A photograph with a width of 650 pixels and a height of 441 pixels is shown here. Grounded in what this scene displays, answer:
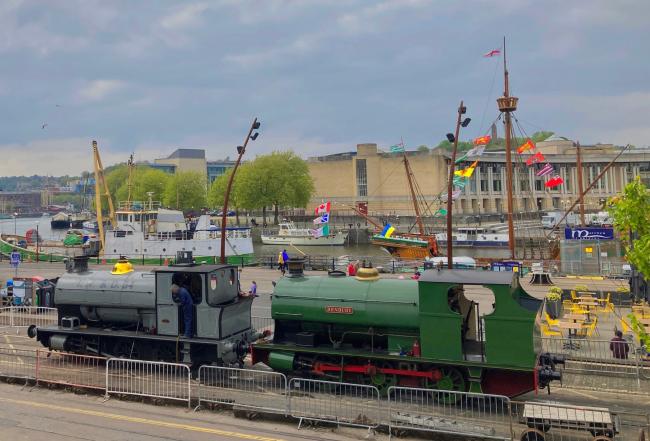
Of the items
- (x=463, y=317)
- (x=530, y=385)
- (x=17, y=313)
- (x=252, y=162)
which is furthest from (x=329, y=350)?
(x=252, y=162)

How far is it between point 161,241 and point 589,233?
3189 centimetres

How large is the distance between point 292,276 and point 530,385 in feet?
19.8

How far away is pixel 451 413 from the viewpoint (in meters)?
10.6

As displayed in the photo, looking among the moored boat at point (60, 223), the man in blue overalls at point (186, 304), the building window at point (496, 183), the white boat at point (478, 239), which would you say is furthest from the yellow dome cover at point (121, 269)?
the moored boat at point (60, 223)

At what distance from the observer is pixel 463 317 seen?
1160 centimetres

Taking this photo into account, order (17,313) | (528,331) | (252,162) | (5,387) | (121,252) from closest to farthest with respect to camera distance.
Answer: (528,331), (5,387), (17,313), (121,252), (252,162)

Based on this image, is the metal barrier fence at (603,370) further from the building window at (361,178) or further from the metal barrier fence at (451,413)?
the building window at (361,178)

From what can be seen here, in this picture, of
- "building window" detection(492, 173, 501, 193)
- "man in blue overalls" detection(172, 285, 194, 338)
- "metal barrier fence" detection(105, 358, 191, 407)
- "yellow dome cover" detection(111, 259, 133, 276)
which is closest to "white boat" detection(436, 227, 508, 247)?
"building window" detection(492, 173, 501, 193)

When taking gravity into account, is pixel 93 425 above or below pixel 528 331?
below

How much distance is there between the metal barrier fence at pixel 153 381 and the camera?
39.3 ft

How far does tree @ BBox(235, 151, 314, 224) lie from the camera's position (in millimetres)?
83250

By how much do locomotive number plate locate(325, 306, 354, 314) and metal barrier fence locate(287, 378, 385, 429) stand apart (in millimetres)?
1636

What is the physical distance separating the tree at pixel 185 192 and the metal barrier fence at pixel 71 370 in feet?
271

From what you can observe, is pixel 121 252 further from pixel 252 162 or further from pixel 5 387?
pixel 252 162
